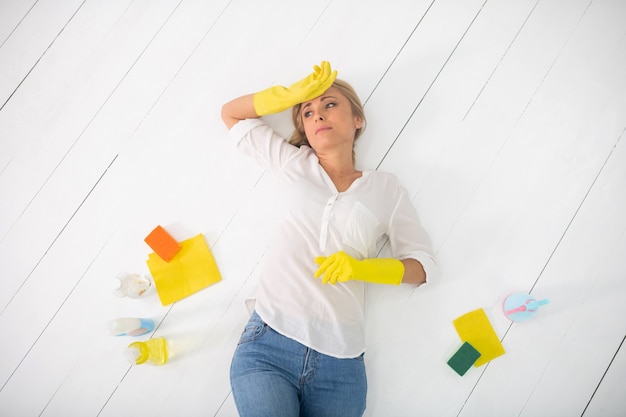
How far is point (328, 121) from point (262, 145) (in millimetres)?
227

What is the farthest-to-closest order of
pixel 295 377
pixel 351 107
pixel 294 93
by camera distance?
pixel 351 107
pixel 294 93
pixel 295 377

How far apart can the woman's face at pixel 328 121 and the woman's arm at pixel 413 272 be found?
1.35 feet

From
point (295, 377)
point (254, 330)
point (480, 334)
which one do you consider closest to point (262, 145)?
point (254, 330)

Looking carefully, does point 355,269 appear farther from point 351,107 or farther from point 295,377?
point 351,107

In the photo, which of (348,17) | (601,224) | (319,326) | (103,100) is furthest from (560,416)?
(103,100)

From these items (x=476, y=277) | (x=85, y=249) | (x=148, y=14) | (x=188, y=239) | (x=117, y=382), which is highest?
(x=148, y=14)

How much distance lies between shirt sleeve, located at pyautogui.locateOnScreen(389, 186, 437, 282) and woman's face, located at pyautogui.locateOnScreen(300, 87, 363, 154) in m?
0.27

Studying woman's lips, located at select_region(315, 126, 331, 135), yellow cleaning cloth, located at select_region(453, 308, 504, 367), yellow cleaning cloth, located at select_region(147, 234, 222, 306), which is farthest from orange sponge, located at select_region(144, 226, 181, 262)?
yellow cleaning cloth, located at select_region(453, 308, 504, 367)

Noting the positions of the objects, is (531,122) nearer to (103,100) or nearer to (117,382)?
(103,100)

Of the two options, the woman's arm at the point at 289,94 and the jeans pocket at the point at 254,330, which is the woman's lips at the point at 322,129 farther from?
the jeans pocket at the point at 254,330

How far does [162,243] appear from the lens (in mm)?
1217

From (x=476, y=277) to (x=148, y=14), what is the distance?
1501mm

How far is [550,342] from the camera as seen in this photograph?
1.25 metres

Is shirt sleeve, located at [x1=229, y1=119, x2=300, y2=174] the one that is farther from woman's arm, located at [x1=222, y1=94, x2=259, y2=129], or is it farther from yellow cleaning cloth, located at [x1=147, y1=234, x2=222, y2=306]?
yellow cleaning cloth, located at [x1=147, y1=234, x2=222, y2=306]
